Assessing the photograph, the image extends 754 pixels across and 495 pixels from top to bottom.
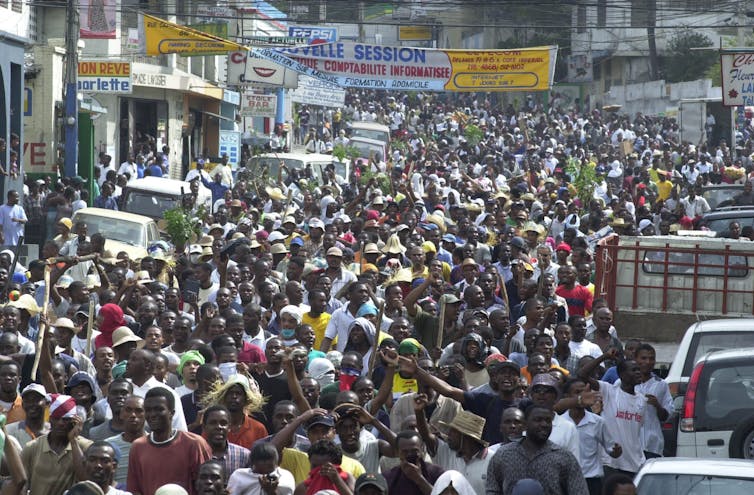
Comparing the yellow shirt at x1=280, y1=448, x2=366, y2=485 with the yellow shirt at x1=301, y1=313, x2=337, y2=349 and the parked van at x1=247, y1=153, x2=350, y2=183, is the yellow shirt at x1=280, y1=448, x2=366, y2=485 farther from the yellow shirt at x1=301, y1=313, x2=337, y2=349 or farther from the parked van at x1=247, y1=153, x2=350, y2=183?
the parked van at x1=247, y1=153, x2=350, y2=183

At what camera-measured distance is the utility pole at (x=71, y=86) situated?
78.9ft

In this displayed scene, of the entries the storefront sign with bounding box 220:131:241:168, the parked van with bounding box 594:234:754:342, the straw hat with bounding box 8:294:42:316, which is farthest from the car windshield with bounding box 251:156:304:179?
the straw hat with bounding box 8:294:42:316

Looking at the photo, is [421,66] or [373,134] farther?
[373,134]

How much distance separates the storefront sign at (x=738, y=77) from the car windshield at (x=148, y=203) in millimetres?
10983

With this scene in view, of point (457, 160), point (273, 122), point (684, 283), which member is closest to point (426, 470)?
point (684, 283)

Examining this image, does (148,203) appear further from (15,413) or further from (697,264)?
(15,413)

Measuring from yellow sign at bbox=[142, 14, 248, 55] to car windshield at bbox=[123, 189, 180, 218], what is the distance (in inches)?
195

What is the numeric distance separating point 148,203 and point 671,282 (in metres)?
10.4

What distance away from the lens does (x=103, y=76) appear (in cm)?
2905

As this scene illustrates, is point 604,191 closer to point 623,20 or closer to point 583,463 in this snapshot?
point 583,463

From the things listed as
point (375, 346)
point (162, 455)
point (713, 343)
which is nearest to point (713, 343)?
point (713, 343)

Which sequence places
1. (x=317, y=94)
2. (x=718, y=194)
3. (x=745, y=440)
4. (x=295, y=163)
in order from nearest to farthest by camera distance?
(x=745, y=440) → (x=718, y=194) → (x=295, y=163) → (x=317, y=94)

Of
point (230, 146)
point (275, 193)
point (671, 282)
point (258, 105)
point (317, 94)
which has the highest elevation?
point (317, 94)

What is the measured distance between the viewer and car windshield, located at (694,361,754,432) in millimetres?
9688
